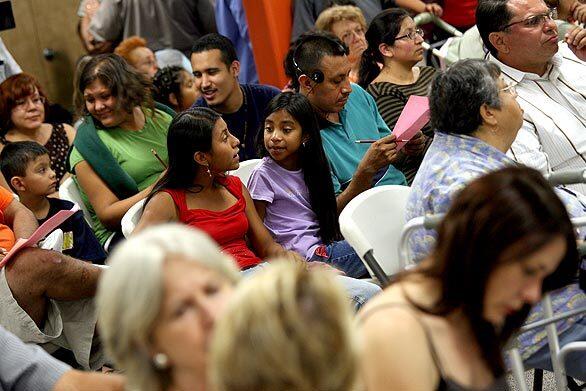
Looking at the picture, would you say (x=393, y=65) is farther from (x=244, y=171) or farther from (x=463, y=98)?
(x=463, y=98)

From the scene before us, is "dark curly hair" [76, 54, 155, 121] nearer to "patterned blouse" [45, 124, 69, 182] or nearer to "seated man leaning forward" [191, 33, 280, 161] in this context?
"seated man leaning forward" [191, 33, 280, 161]

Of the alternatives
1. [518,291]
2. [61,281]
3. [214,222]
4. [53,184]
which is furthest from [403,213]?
[53,184]

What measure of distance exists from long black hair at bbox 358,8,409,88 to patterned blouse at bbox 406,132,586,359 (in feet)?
6.17

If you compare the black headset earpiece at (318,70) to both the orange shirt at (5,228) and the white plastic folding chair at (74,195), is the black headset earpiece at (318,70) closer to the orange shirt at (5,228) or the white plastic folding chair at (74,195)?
the white plastic folding chair at (74,195)

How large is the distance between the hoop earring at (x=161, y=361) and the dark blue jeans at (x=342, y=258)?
2.16 metres

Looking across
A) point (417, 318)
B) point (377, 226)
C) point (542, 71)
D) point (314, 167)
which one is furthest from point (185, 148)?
point (417, 318)

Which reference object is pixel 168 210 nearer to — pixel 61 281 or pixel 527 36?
pixel 61 281

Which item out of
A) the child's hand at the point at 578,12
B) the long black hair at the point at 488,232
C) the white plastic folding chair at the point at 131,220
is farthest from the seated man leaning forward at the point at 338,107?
the long black hair at the point at 488,232

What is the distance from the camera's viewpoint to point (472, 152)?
2934 millimetres

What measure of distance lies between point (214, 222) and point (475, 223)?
1.73m

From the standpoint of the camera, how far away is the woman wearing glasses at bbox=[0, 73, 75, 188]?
492cm

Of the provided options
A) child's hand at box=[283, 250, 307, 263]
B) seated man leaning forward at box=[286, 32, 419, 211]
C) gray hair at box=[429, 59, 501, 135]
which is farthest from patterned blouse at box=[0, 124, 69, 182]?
gray hair at box=[429, 59, 501, 135]

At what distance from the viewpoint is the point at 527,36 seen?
13.2 ft

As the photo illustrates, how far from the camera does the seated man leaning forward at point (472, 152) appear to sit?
2795mm
